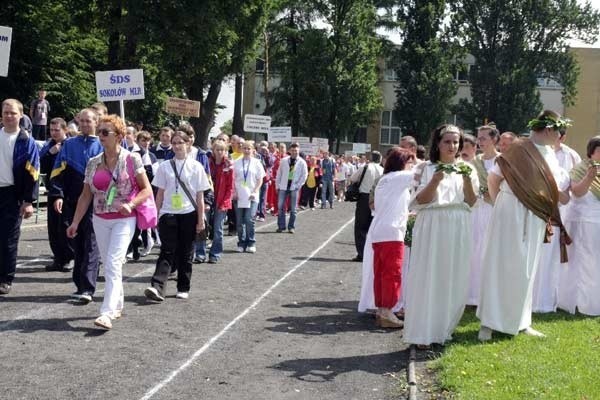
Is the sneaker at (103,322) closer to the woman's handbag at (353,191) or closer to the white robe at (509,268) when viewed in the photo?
the white robe at (509,268)

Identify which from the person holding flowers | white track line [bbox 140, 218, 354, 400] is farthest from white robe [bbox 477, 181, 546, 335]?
white track line [bbox 140, 218, 354, 400]

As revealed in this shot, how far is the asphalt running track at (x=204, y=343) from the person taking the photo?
6309 mm

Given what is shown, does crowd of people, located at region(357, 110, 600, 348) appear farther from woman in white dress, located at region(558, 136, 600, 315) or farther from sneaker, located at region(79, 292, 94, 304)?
sneaker, located at region(79, 292, 94, 304)

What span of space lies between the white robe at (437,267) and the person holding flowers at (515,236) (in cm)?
35

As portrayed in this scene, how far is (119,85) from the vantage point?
16.2 metres

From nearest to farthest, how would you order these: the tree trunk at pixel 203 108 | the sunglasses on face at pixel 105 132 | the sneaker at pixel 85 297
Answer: the sunglasses on face at pixel 105 132
the sneaker at pixel 85 297
the tree trunk at pixel 203 108

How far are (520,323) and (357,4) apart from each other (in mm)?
50332

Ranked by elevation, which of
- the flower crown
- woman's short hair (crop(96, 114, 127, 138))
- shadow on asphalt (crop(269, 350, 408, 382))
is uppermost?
the flower crown

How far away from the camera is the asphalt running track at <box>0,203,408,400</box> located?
6.31 metres

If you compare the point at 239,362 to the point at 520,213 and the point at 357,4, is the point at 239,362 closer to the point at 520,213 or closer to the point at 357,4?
the point at 520,213

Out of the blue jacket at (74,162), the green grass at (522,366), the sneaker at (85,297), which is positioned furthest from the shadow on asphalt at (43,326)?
the green grass at (522,366)

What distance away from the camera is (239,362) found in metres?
7.14

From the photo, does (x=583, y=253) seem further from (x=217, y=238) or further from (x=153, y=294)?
(x=217, y=238)

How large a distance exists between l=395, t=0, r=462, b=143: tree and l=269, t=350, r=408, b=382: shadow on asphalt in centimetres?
5543
